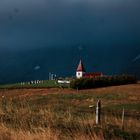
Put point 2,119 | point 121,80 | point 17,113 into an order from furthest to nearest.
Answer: point 121,80 → point 17,113 → point 2,119

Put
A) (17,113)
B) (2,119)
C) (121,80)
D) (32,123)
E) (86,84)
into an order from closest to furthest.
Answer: (32,123) < (2,119) < (17,113) < (86,84) < (121,80)

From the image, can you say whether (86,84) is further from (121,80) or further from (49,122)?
(49,122)

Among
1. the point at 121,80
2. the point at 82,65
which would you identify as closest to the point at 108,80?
the point at 121,80

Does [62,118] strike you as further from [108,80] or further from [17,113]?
[108,80]

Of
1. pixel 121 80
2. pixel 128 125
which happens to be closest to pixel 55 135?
pixel 128 125

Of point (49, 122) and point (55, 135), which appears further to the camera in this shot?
point (49, 122)

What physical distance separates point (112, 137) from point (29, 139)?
199cm

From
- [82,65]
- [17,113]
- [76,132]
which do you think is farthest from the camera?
[82,65]

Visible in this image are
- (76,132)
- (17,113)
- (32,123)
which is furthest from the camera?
(17,113)

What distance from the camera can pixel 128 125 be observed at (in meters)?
15.2

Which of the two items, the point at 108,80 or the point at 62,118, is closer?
the point at 62,118

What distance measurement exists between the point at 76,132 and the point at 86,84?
246ft

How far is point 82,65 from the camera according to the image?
151 m

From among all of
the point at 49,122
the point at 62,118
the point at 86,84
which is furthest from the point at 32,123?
the point at 86,84
